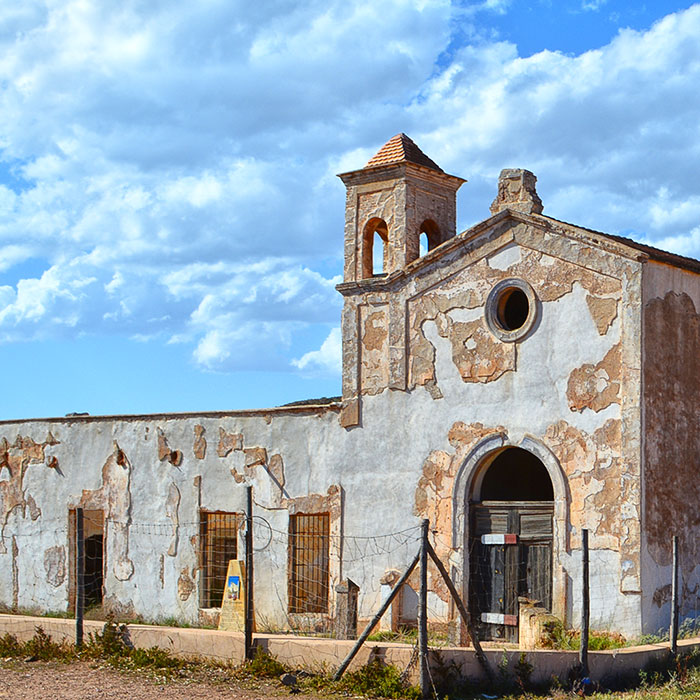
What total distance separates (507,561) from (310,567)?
3513 mm

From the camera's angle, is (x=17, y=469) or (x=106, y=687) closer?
(x=106, y=687)

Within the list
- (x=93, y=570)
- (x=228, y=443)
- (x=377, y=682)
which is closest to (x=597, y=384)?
(x=377, y=682)

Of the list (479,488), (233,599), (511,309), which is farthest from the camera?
(233,599)

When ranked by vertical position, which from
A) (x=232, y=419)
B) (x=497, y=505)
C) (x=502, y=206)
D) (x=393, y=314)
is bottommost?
(x=497, y=505)

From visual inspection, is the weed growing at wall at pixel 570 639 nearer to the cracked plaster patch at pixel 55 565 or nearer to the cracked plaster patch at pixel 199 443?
the cracked plaster patch at pixel 199 443

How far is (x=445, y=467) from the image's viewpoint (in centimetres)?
1703

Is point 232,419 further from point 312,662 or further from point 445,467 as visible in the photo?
point 312,662

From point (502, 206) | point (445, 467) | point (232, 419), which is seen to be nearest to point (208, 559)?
point (232, 419)

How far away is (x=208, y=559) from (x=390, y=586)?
11.8ft

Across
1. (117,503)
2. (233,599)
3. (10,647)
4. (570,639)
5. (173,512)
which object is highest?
(117,503)

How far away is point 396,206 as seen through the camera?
61.0ft

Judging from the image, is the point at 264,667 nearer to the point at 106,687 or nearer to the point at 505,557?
the point at 106,687

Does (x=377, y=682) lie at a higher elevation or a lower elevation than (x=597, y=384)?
lower

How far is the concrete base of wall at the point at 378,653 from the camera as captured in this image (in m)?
12.3
